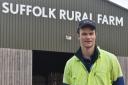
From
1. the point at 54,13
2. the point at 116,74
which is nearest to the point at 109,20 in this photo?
the point at 54,13

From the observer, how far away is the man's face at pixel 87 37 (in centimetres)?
479

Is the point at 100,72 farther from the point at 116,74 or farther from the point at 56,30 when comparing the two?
the point at 56,30

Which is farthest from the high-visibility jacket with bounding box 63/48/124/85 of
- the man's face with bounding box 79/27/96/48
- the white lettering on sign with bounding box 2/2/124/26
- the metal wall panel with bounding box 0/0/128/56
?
the white lettering on sign with bounding box 2/2/124/26

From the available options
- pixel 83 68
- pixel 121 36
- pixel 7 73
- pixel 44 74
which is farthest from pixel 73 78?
pixel 44 74

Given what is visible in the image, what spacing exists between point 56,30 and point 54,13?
88 cm

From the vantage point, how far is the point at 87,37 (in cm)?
478

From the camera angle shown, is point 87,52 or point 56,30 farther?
point 56,30

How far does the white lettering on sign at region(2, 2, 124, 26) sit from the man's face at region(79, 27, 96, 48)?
1888 cm

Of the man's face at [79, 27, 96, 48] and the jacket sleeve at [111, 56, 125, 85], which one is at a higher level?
the man's face at [79, 27, 96, 48]

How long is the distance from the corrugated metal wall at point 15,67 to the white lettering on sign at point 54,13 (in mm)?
1954

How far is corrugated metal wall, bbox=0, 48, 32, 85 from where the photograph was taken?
23.1 meters

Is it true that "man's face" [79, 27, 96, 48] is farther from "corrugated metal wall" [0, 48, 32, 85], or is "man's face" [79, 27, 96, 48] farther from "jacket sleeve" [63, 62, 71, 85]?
"corrugated metal wall" [0, 48, 32, 85]

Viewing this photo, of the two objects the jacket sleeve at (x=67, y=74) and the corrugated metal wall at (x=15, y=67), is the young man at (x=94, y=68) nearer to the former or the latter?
the jacket sleeve at (x=67, y=74)

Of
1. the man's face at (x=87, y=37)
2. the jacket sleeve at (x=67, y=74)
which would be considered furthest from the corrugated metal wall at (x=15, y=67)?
the man's face at (x=87, y=37)
